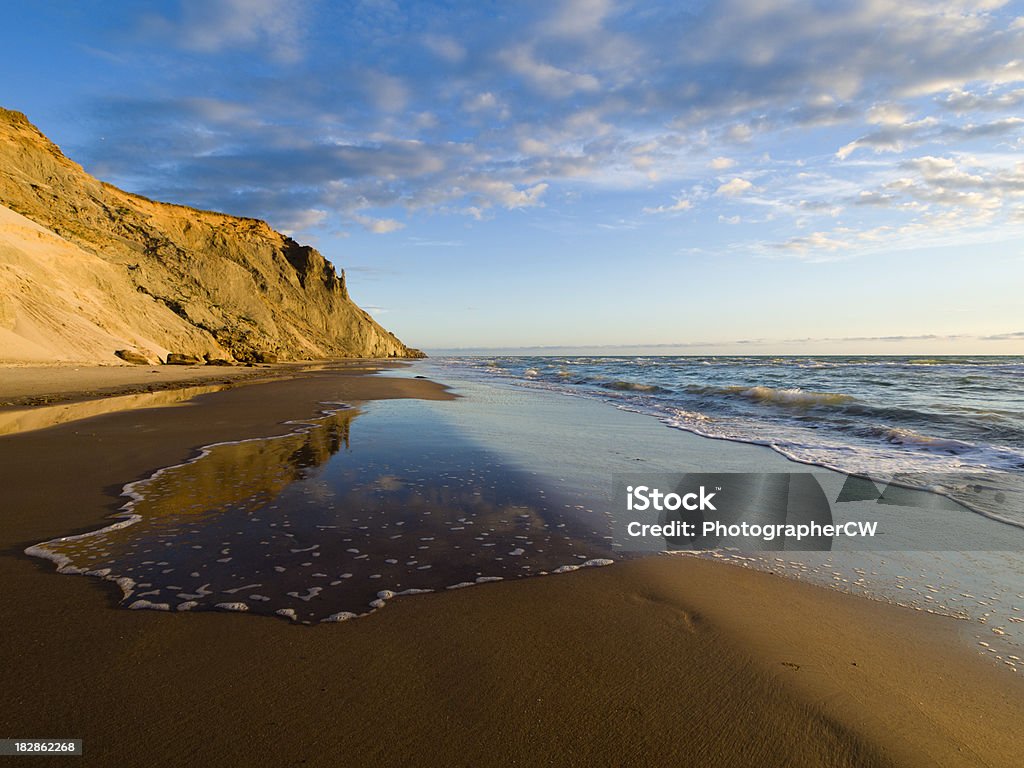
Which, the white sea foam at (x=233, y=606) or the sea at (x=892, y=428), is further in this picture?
the sea at (x=892, y=428)

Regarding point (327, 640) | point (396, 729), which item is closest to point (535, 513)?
point (327, 640)

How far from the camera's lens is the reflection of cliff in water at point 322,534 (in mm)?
3520

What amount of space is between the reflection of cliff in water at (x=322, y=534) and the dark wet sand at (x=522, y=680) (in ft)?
0.89

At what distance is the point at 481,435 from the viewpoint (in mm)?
10141

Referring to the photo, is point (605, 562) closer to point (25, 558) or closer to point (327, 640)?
point (327, 640)

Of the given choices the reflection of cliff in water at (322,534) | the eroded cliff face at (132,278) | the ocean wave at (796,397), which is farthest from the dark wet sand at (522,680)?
the eroded cliff face at (132,278)

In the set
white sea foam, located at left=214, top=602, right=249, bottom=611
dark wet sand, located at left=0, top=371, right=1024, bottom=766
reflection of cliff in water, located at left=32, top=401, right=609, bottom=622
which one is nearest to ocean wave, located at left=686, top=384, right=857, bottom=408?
reflection of cliff in water, located at left=32, top=401, right=609, bottom=622

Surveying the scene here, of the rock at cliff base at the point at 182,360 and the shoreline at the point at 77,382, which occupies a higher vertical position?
the rock at cliff base at the point at 182,360

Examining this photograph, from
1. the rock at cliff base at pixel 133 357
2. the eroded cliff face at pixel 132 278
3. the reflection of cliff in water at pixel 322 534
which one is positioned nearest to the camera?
the reflection of cliff in water at pixel 322 534

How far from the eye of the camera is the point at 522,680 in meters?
2.54

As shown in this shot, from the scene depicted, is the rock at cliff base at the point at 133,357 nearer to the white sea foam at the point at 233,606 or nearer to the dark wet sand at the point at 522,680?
the dark wet sand at the point at 522,680

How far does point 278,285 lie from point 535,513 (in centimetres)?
6743

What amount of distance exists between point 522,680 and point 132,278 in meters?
40.8

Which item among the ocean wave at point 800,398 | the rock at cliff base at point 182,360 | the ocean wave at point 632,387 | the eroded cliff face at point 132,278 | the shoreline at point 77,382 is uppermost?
the eroded cliff face at point 132,278
